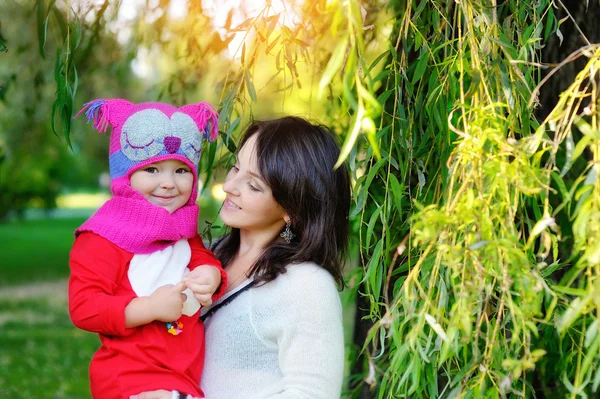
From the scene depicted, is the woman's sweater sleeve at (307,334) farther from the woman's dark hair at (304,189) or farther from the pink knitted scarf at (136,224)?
the pink knitted scarf at (136,224)

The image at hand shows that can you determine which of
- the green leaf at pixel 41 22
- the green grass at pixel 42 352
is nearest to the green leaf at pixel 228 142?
the green leaf at pixel 41 22

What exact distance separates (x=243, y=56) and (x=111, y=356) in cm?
88

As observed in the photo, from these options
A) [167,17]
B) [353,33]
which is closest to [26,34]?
[167,17]

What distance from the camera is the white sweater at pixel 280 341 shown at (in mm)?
2029

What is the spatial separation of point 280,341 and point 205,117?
2.19ft

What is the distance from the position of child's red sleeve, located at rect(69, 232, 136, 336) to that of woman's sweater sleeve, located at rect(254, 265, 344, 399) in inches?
15.1

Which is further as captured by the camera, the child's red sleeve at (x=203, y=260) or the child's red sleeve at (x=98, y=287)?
the child's red sleeve at (x=203, y=260)

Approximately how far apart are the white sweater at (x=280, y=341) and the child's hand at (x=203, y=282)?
13 centimetres

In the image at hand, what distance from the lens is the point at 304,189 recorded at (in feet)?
7.15

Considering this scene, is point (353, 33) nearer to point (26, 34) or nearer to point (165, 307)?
point (165, 307)

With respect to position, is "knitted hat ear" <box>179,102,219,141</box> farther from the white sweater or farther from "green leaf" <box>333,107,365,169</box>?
"green leaf" <box>333,107,365,169</box>

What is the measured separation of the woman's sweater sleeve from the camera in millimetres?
2023

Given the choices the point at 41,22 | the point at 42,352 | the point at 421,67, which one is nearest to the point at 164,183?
the point at 41,22

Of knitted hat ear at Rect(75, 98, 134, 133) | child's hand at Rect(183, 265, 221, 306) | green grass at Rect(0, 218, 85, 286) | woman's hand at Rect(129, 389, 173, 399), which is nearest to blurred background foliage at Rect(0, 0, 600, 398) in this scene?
knitted hat ear at Rect(75, 98, 134, 133)
